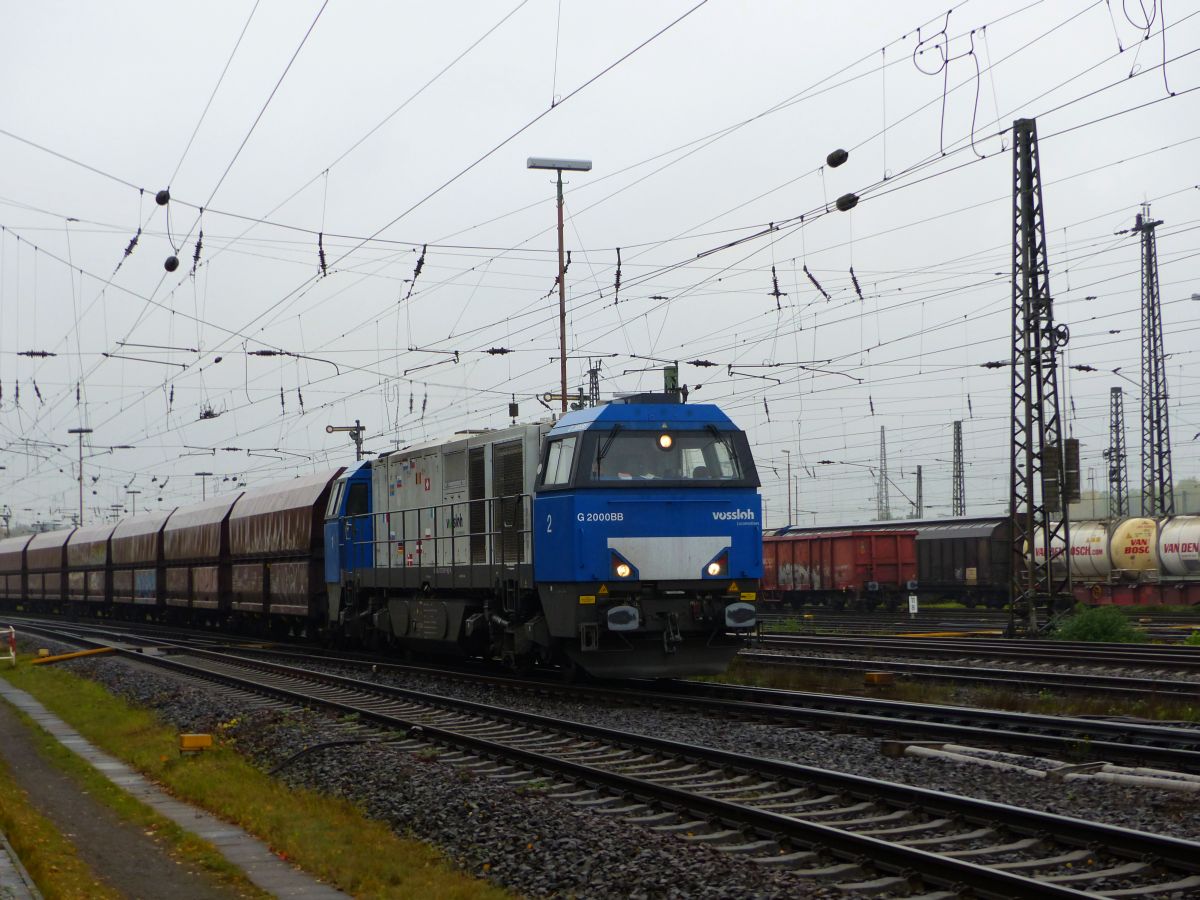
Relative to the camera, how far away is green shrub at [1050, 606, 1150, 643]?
1019 inches

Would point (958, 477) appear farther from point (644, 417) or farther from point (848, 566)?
point (644, 417)

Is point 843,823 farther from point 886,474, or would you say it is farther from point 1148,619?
point 886,474

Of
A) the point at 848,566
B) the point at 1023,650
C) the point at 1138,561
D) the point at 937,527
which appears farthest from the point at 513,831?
the point at 937,527

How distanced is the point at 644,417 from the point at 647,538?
5.42 feet

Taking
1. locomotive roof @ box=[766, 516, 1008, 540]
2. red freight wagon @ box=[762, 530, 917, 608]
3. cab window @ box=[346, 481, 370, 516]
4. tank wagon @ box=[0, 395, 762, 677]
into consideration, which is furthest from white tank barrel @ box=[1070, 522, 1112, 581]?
tank wagon @ box=[0, 395, 762, 677]

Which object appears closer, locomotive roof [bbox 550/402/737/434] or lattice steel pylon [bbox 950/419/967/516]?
locomotive roof [bbox 550/402/737/434]

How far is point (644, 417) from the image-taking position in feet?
55.5

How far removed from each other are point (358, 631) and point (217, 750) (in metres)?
11.2

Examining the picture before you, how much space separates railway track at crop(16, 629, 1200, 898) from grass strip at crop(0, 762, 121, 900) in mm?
3531

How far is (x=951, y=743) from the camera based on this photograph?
1195 cm

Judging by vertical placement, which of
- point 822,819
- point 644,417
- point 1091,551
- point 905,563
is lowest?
point 822,819

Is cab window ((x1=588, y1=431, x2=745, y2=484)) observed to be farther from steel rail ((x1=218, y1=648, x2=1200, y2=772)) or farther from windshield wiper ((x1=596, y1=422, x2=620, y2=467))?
steel rail ((x1=218, y1=648, x2=1200, y2=772))

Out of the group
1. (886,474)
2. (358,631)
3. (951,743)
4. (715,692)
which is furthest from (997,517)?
(951,743)

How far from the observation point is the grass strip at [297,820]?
8.07m
